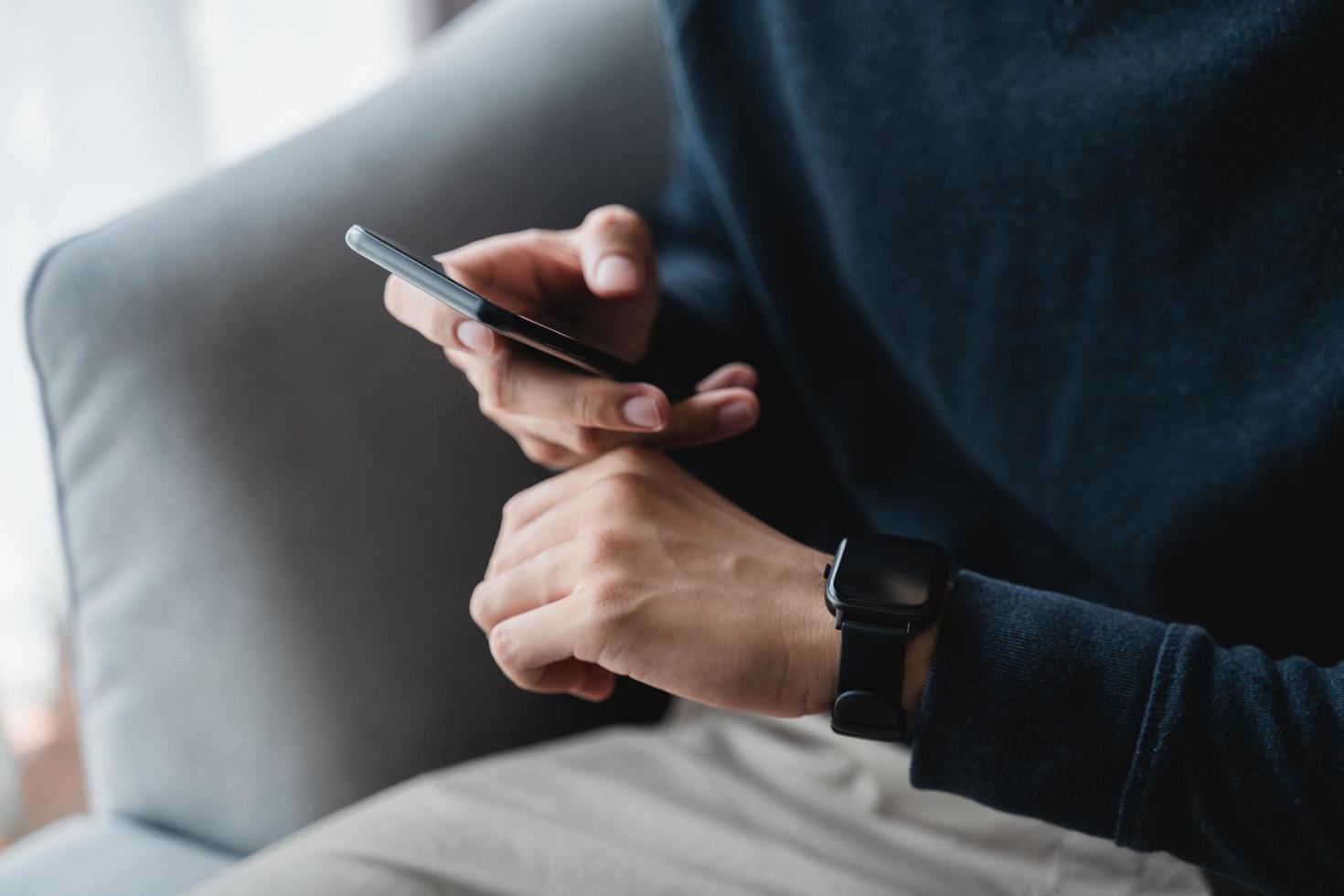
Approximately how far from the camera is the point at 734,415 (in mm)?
574

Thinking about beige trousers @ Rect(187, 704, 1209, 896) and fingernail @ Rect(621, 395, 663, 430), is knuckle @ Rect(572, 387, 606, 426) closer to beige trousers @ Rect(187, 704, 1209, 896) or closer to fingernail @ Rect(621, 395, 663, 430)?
fingernail @ Rect(621, 395, 663, 430)

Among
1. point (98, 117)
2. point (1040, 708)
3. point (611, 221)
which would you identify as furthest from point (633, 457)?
point (98, 117)

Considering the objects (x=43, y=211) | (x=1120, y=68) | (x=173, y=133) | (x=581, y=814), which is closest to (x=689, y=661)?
(x=581, y=814)

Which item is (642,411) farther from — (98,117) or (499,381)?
(98,117)

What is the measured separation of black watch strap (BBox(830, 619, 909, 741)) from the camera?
464 mm

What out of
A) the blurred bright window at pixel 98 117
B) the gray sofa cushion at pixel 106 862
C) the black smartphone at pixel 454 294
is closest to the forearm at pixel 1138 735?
the black smartphone at pixel 454 294

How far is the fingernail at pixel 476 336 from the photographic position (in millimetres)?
471

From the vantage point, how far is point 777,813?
2.11 feet

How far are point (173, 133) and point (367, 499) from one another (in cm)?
93

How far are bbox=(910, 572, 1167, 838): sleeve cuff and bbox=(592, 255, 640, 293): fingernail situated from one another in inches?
9.7

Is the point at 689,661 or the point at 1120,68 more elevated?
the point at 1120,68

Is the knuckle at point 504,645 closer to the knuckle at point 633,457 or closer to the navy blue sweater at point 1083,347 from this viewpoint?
the knuckle at point 633,457

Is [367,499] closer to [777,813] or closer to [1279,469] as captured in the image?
[777,813]

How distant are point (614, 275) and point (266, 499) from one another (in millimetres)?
294
